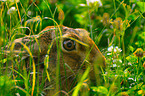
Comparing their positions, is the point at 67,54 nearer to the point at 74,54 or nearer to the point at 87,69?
the point at 74,54

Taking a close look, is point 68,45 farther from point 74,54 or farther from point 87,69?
point 87,69

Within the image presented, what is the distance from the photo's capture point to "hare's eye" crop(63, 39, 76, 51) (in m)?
1.93

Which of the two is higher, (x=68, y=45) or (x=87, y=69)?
(x=68, y=45)

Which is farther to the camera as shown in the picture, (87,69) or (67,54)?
(67,54)

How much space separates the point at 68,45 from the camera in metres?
1.94

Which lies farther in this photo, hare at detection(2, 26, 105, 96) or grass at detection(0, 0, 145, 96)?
hare at detection(2, 26, 105, 96)

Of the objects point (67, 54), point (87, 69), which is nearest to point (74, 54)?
point (67, 54)

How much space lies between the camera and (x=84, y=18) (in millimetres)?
1296

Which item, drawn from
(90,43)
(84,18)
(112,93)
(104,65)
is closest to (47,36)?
(90,43)

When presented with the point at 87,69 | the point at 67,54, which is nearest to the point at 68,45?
the point at 67,54

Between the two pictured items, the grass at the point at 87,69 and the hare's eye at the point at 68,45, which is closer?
the grass at the point at 87,69

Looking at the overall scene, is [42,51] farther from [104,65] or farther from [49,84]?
[104,65]

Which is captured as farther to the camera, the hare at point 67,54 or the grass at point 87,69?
the hare at point 67,54

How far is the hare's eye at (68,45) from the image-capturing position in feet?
6.33
